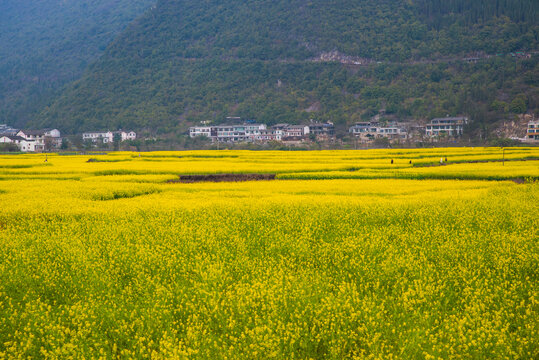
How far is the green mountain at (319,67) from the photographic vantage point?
101562mm

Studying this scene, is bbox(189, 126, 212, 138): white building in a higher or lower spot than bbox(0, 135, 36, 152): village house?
higher

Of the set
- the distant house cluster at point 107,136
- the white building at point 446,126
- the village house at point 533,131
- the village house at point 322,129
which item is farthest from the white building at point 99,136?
the village house at point 533,131

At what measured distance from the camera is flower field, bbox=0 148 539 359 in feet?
21.6

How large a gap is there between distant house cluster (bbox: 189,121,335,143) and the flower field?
77.5 meters

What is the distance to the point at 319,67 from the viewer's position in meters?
124

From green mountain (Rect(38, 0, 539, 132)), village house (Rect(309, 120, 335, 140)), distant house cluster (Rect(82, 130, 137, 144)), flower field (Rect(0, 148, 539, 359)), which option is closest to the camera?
flower field (Rect(0, 148, 539, 359))

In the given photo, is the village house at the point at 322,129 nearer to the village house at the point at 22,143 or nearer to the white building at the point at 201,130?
the white building at the point at 201,130

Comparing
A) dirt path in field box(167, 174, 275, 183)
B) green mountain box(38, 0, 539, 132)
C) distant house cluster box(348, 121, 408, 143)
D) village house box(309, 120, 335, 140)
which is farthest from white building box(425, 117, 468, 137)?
dirt path in field box(167, 174, 275, 183)

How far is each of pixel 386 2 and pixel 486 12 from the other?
30.2m

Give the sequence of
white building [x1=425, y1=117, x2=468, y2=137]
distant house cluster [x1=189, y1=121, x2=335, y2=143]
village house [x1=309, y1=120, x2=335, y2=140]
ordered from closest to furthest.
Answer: white building [x1=425, y1=117, x2=468, y2=137] → village house [x1=309, y1=120, x2=335, y2=140] → distant house cluster [x1=189, y1=121, x2=335, y2=143]

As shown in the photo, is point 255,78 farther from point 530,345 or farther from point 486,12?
point 530,345

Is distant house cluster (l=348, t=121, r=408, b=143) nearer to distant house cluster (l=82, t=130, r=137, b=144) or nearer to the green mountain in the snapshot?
the green mountain

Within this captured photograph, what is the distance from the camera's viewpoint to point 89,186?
2389 cm

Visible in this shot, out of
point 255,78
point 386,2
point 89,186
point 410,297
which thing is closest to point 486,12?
point 386,2
